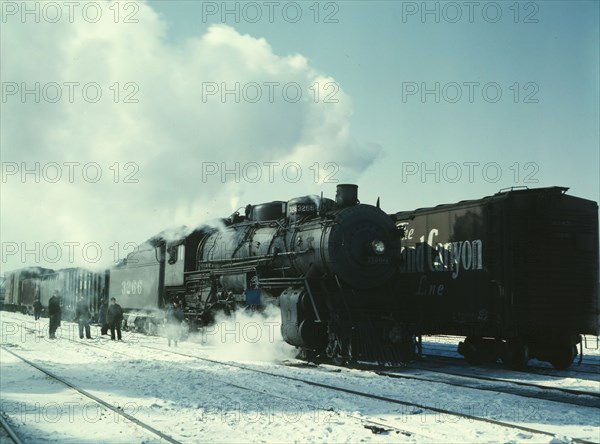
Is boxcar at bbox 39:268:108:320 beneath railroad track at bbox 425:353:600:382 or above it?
above

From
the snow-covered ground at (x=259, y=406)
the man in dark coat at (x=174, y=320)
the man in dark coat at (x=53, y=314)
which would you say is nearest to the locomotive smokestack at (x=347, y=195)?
the snow-covered ground at (x=259, y=406)

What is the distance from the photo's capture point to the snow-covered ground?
645 centimetres

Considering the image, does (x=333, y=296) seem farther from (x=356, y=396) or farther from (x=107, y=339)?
(x=107, y=339)

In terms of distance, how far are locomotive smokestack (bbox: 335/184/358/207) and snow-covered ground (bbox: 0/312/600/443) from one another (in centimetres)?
305

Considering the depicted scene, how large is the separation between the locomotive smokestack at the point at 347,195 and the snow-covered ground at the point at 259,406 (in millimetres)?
3051

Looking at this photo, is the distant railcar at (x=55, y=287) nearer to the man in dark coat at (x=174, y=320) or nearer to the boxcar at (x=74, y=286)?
the boxcar at (x=74, y=286)

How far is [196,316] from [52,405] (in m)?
8.54

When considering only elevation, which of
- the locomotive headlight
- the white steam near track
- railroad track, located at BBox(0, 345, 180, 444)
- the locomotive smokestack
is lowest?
railroad track, located at BBox(0, 345, 180, 444)

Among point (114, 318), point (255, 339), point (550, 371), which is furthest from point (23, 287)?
point (550, 371)

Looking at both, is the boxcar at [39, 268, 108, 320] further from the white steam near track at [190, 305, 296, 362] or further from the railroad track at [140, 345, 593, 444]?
the railroad track at [140, 345, 593, 444]

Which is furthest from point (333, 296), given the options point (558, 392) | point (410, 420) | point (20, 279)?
point (20, 279)

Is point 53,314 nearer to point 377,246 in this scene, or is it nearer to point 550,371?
point 377,246

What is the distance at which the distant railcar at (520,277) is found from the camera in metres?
11.8

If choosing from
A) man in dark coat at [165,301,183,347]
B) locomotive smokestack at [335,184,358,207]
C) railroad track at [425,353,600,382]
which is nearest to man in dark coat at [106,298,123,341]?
man in dark coat at [165,301,183,347]
